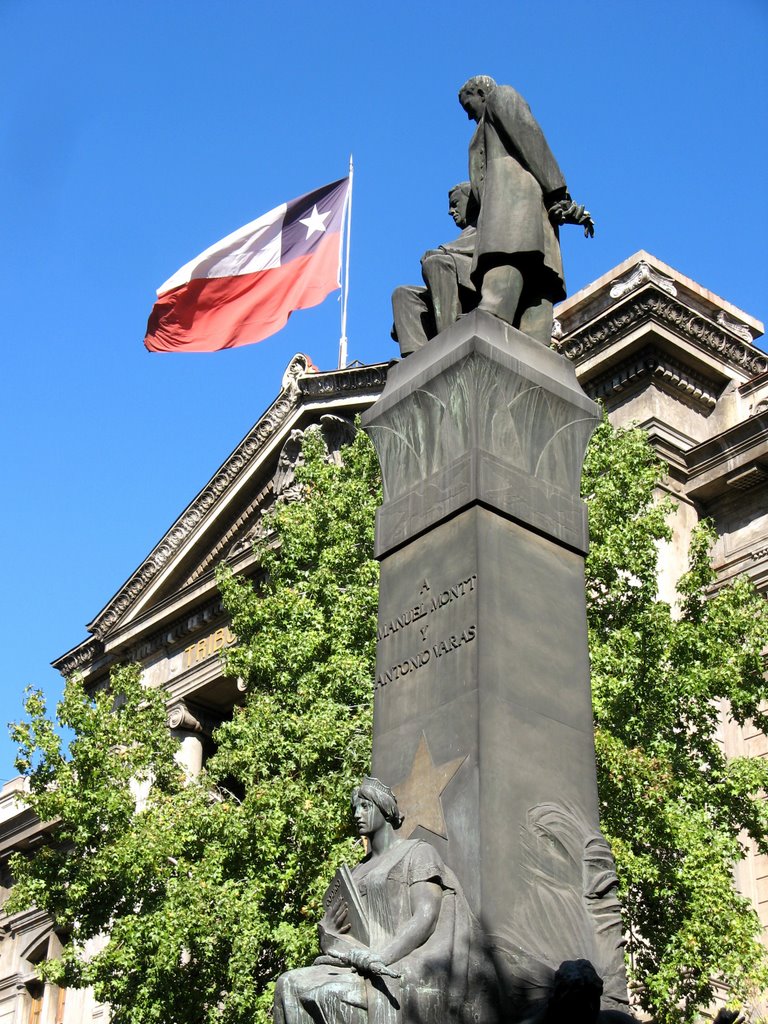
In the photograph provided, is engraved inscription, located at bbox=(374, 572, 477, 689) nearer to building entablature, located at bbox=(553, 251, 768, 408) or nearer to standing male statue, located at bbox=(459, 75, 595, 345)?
standing male statue, located at bbox=(459, 75, 595, 345)

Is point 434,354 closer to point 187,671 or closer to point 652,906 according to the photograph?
A: point 652,906

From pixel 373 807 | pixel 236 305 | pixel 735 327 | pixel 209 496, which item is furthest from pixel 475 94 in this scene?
pixel 209 496

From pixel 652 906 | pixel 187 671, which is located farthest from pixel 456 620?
pixel 187 671

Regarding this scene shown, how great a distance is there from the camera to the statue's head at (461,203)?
Result: 35.3ft

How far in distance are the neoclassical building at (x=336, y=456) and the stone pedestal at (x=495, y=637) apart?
726 inches

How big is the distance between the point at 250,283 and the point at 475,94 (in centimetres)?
2323

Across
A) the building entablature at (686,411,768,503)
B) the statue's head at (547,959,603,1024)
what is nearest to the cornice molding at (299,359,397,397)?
the building entablature at (686,411,768,503)

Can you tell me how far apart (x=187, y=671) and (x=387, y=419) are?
96.1 feet

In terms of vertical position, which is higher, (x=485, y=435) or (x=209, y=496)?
(x=209, y=496)

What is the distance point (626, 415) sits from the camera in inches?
1243

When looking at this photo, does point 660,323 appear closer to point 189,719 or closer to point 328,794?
point 328,794

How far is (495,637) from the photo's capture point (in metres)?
8.30

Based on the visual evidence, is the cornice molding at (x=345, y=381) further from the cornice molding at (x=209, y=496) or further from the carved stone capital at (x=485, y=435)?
the carved stone capital at (x=485, y=435)

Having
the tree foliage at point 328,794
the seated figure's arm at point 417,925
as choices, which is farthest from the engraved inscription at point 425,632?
the tree foliage at point 328,794
